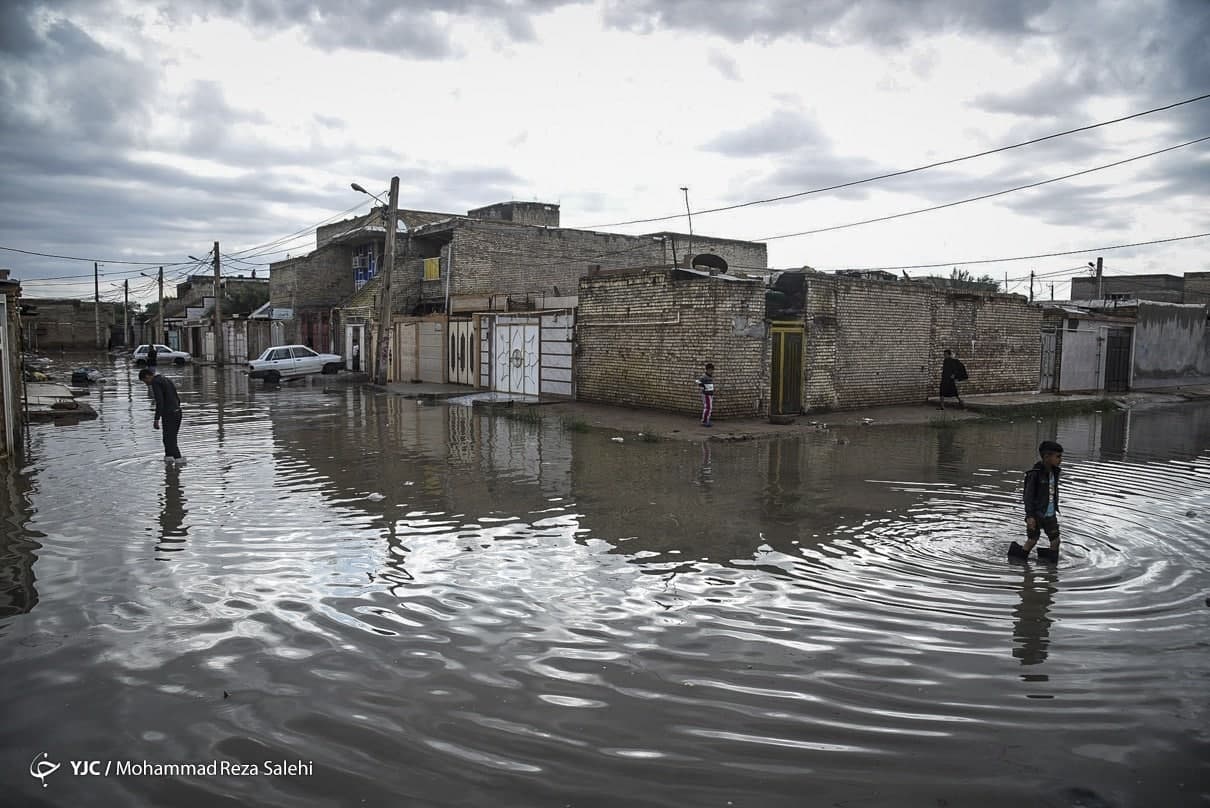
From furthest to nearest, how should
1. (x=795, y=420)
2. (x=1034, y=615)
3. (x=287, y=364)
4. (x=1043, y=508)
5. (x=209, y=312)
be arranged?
(x=209, y=312) → (x=287, y=364) → (x=795, y=420) → (x=1043, y=508) → (x=1034, y=615)

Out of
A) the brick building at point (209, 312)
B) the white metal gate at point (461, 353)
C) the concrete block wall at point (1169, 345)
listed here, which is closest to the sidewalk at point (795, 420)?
the white metal gate at point (461, 353)

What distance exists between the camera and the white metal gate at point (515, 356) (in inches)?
897

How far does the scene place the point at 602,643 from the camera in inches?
193

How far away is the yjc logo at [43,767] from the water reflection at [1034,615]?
493 cm

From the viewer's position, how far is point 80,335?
67.8 m

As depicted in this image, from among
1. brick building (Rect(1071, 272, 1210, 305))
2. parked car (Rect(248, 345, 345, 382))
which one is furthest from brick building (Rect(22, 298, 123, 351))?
brick building (Rect(1071, 272, 1210, 305))

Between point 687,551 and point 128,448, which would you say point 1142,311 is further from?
point 128,448

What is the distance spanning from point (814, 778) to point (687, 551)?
11.7ft

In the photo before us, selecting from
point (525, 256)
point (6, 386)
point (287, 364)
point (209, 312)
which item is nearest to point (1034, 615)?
point (6, 386)

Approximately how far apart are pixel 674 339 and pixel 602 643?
13179 millimetres

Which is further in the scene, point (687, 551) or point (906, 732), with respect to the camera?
point (687, 551)

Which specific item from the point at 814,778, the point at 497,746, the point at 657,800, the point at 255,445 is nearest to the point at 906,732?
the point at 814,778

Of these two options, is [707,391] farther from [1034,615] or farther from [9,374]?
[9,374]

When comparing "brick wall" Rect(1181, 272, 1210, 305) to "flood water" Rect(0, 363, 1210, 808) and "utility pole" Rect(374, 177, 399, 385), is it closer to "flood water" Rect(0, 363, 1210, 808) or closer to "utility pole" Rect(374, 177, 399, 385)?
"utility pole" Rect(374, 177, 399, 385)
